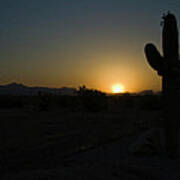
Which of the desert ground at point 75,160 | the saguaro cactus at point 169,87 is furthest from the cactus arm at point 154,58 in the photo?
the desert ground at point 75,160

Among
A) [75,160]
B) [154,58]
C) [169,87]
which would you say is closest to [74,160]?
[75,160]

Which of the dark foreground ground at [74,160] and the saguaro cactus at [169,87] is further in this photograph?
the saguaro cactus at [169,87]

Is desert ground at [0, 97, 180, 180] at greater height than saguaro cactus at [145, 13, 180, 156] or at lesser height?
lesser

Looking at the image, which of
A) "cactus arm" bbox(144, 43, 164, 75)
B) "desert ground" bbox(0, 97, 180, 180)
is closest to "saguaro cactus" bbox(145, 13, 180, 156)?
"cactus arm" bbox(144, 43, 164, 75)

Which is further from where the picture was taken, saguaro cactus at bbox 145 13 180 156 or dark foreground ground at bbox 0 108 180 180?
saguaro cactus at bbox 145 13 180 156

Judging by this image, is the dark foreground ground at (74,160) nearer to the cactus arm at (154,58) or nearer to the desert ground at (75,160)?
the desert ground at (75,160)

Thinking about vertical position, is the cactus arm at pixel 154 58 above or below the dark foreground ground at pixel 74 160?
above

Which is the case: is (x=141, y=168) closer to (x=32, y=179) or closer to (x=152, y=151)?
(x=152, y=151)

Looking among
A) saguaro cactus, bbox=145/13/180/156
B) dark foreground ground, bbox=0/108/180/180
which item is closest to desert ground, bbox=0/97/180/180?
dark foreground ground, bbox=0/108/180/180

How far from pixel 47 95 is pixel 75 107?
4364mm

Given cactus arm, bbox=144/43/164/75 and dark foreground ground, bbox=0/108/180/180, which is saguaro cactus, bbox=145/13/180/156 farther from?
dark foreground ground, bbox=0/108/180/180

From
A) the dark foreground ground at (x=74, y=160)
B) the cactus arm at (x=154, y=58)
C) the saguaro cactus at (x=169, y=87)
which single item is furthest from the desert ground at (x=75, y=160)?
the cactus arm at (x=154, y=58)

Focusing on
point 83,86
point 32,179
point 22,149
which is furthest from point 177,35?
point 83,86

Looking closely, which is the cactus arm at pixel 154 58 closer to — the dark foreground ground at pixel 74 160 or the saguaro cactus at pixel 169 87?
the saguaro cactus at pixel 169 87
